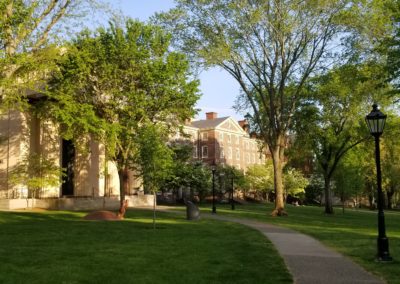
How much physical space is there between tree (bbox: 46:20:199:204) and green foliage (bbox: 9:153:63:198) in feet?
12.8

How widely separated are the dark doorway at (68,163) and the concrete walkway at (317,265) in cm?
2638

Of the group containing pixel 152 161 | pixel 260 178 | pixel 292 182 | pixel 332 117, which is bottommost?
pixel 292 182

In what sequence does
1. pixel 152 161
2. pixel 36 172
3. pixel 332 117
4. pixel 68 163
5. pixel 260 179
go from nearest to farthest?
pixel 152 161 < pixel 36 172 < pixel 68 163 < pixel 332 117 < pixel 260 179

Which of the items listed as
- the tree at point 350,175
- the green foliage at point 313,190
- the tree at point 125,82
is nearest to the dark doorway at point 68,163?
the tree at point 125,82

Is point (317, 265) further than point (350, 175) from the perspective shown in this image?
No

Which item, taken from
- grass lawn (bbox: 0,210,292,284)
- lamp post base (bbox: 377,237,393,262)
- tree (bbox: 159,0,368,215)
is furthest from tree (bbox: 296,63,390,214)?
lamp post base (bbox: 377,237,393,262)

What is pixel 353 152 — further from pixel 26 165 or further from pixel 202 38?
pixel 26 165

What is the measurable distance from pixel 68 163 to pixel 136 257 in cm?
2858

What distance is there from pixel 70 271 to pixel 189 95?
21161 millimetres

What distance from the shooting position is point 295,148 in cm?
4400

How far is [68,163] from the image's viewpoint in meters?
38.0

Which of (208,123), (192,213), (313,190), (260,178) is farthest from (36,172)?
(313,190)

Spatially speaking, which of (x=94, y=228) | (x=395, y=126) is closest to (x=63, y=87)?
(x=94, y=228)

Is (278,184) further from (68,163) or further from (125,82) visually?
(68,163)
